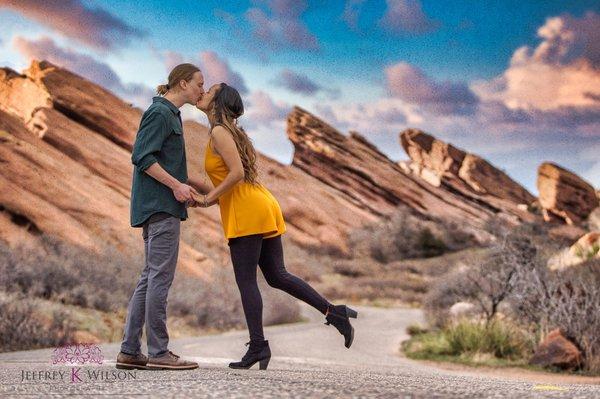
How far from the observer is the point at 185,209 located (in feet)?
17.0

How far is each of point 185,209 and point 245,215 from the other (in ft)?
1.36

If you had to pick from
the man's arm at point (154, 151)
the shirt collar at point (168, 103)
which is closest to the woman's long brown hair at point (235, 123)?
the shirt collar at point (168, 103)

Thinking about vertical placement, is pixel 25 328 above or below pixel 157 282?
below

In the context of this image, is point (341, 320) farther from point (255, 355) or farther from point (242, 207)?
point (242, 207)

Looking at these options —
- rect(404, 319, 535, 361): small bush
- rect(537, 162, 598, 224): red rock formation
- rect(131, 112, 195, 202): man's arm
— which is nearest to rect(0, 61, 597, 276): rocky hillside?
rect(537, 162, 598, 224): red rock formation

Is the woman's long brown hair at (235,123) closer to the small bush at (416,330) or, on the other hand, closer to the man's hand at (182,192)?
the man's hand at (182,192)

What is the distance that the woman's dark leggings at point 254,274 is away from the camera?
5254 mm

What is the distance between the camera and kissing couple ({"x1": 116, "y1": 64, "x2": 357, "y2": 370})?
504cm

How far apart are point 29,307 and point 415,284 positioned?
69.8ft

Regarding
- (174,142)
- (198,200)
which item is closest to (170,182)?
(198,200)

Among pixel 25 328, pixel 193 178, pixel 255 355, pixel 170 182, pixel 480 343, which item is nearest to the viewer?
pixel 170 182

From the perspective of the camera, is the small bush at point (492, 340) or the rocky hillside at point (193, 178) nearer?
the small bush at point (492, 340)

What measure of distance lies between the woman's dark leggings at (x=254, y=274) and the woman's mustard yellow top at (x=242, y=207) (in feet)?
0.26

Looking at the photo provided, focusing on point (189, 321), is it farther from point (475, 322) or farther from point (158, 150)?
point (158, 150)
